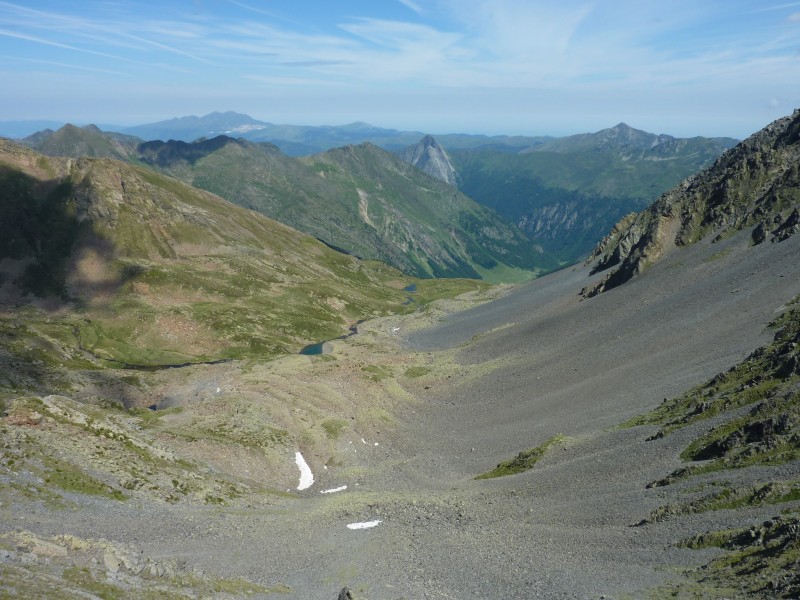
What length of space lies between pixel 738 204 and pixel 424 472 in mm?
113806

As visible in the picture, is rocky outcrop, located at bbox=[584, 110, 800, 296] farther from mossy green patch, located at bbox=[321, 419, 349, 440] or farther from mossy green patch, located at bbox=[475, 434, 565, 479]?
mossy green patch, located at bbox=[321, 419, 349, 440]

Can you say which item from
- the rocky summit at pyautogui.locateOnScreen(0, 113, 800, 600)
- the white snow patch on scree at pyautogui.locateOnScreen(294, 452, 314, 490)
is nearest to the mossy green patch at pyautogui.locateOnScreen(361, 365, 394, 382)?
the rocky summit at pyautogui.locateOnScreen(0, 113, 800, 600)

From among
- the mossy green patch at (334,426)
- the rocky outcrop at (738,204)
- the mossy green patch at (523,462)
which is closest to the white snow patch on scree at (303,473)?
the mossy green patch at (334,426)

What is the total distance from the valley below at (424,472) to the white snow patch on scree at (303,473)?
114cm

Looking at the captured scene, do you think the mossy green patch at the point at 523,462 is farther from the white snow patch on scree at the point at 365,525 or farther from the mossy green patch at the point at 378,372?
the mossy green patch at the point at 378,372

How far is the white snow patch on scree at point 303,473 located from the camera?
78.2 meters

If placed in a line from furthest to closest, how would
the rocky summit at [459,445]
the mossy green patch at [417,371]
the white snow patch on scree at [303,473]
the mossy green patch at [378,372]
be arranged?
the mossy green patch at [417,371] < the mossy green patch at [378,372] < the white snow patch on scree at [303,473] < the rocky summit at [459,445]

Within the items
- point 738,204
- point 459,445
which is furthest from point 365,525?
point 738,204

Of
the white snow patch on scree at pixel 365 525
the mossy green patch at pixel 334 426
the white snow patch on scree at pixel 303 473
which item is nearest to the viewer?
the white snow patch on scree at pixel 365 525

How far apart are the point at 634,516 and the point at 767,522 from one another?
39.6 feet

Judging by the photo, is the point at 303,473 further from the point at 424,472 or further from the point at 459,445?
the point at 459,445

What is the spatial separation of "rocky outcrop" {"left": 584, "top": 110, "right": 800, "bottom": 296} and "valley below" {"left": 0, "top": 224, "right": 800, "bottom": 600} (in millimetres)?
11063

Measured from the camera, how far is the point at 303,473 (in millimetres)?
81312

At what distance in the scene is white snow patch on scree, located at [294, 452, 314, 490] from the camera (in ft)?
257
